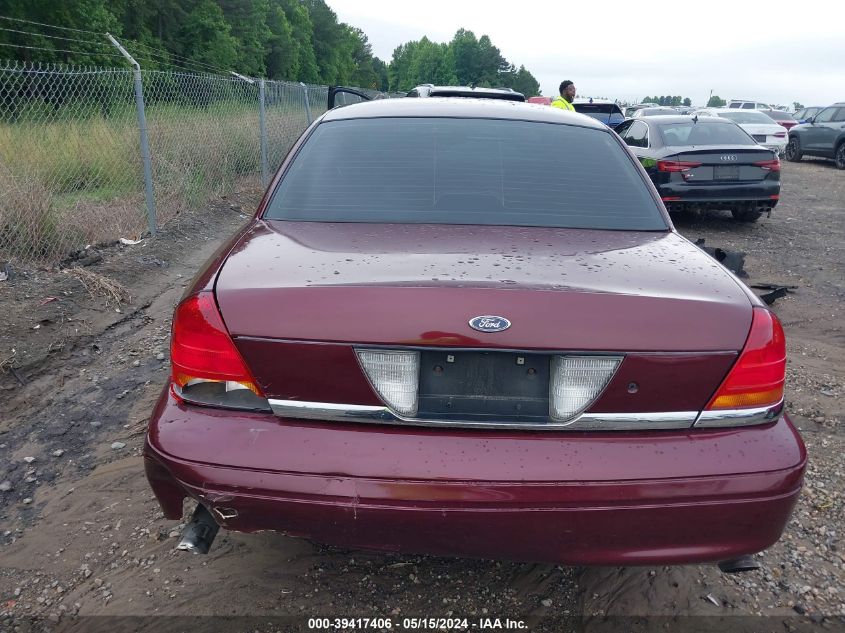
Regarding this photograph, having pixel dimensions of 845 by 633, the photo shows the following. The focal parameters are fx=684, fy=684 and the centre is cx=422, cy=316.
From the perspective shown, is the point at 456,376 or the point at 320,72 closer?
the point at 456,376

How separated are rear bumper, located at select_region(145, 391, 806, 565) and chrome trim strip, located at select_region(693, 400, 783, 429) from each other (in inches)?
1.0

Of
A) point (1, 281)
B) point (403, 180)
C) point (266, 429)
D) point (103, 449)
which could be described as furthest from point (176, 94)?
point (266, 429)

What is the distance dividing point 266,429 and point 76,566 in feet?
3.99

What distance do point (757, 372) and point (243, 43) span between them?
227 ft

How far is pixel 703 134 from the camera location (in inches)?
389

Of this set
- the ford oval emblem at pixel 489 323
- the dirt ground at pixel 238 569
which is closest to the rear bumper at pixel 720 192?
the dirt ground at pixel 238 569

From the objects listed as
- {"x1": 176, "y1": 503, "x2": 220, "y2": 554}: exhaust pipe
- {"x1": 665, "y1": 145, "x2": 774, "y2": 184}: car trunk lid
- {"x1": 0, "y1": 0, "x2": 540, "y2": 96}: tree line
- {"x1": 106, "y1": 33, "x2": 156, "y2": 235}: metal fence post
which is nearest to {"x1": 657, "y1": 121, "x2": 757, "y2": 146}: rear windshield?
{"x1": 665, "y1": 145, "x2": 774, "y2": 184}: car trunk lid

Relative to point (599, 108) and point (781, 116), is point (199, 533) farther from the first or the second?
point (781, 116)

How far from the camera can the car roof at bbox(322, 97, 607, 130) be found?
310 centimetres

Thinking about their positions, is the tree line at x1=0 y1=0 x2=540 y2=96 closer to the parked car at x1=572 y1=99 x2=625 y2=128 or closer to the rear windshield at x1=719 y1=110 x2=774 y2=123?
the parked car at x1=572 y1=99 x2=625 y2=128

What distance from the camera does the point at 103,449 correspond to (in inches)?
132

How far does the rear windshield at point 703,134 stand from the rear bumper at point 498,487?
28.5ft

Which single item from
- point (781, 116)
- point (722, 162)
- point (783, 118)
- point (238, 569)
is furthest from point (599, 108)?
point (781, 116)

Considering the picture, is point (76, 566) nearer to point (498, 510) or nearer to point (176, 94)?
point (498, 510)
